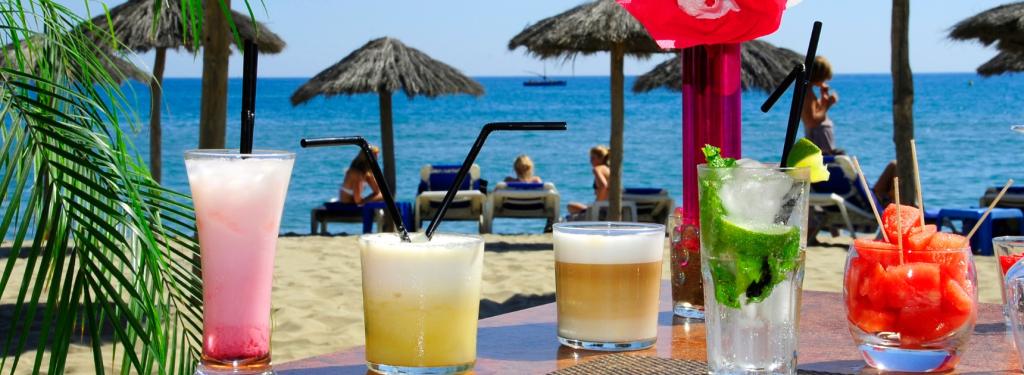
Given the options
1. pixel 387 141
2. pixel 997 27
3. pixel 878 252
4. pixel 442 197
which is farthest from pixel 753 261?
pixel 387 141

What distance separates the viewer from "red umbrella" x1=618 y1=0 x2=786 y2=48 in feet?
5.44

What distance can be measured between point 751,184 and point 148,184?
3.79 ft

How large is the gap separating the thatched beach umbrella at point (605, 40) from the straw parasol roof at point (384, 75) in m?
1.60

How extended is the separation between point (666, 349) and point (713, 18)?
52 cm

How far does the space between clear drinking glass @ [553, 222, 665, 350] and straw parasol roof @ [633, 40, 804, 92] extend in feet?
28.6

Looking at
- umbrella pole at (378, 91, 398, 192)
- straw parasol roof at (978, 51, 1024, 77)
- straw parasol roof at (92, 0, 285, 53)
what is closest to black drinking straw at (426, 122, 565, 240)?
straw parasol roof at (92, 0, 285, 53)

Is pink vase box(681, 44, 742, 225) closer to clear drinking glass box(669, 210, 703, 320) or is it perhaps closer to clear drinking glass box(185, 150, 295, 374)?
clear drinking glass box(669, 210, 703, 320)

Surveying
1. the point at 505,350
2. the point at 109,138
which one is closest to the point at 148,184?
the point at 109,138

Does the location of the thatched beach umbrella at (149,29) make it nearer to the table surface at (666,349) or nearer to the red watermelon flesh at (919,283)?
the table surface at (666,349)

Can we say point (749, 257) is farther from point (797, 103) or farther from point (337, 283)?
point (337, 283)

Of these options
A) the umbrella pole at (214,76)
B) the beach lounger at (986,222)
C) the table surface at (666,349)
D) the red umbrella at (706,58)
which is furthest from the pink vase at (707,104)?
the beach lounger at (986,222)

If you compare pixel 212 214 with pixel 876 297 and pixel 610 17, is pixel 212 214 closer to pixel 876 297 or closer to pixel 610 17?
pixel 876 297

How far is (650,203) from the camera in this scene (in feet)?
33.0

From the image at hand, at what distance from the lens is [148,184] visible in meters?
1.92
